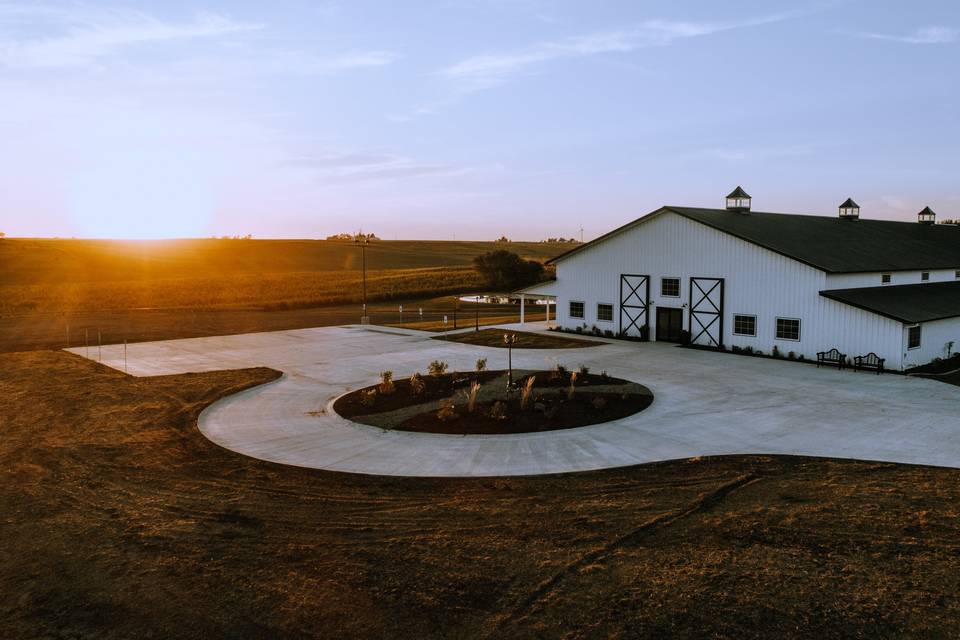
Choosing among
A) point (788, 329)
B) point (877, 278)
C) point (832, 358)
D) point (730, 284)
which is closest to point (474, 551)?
point (832, 358)

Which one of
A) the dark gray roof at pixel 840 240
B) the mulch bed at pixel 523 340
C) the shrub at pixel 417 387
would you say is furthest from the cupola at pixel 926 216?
the shrub at pixel 417 387

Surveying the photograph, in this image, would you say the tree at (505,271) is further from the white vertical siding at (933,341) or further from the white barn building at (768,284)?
the white vertical siding at (933,341)

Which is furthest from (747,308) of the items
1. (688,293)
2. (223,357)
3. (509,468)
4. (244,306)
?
(244,306)

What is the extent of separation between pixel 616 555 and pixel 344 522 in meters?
4.86

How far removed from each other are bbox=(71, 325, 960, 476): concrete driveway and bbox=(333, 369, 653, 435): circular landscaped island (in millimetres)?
636

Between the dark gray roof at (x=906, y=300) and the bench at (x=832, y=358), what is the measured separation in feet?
7.15

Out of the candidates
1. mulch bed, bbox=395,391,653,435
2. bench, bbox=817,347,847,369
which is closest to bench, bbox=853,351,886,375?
bench, bbox=817,347,847,369

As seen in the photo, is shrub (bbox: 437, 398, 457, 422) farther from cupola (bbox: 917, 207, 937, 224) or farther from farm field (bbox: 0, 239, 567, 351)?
cupola (bbox: 917, 207, 937, 224)

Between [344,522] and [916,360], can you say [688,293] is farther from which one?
[344,522]

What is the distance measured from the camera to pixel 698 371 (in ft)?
85.4

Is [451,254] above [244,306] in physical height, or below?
above

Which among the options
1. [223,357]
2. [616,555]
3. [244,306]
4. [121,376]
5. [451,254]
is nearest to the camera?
[616,555]

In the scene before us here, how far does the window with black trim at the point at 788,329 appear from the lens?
28.7 m

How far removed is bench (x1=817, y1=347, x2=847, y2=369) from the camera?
26.7 meters
